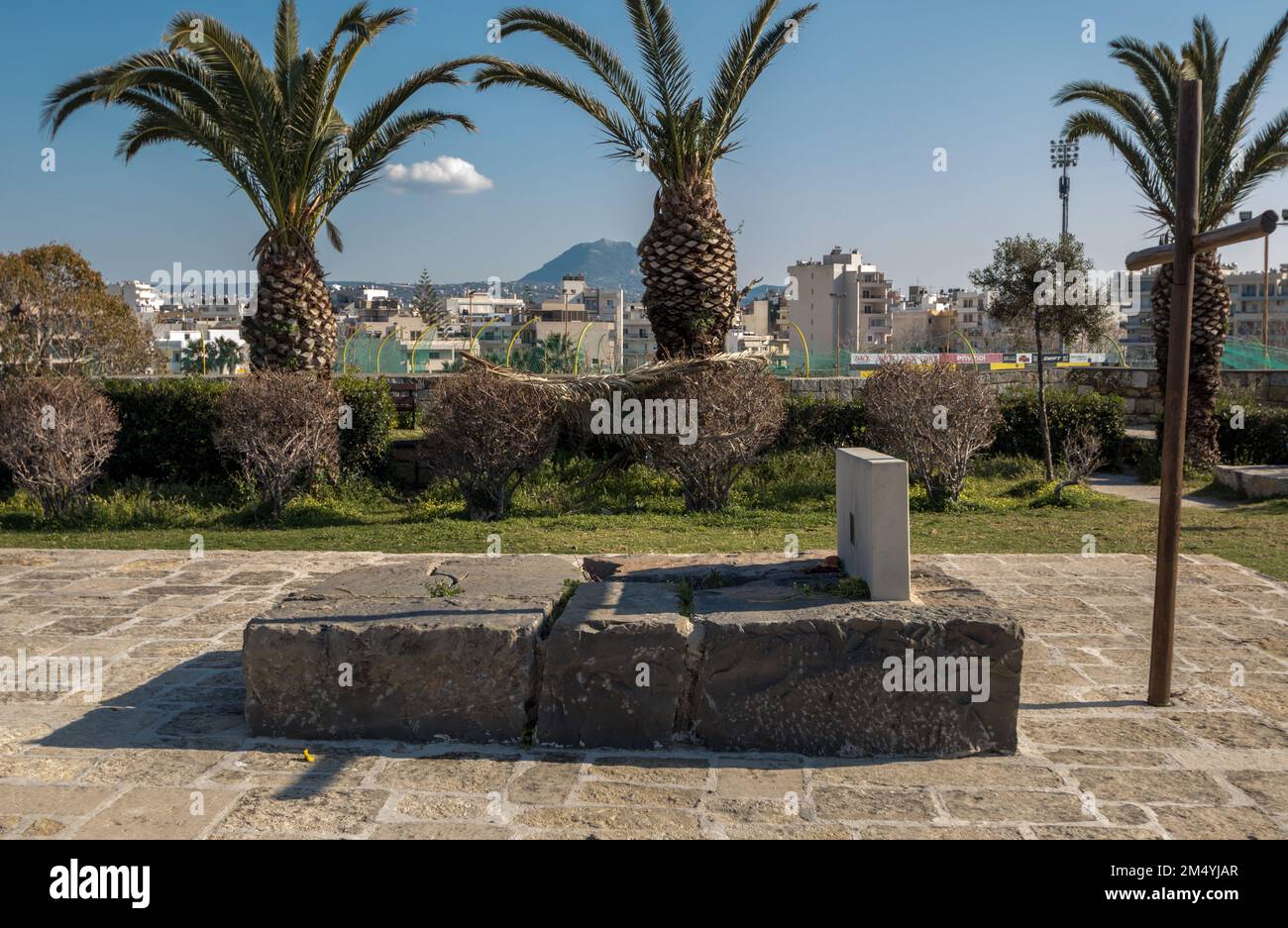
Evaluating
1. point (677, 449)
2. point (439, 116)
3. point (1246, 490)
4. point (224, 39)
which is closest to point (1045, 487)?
point (1246, 490)

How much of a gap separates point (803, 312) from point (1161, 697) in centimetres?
8772

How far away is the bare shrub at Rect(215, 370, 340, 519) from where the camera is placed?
Answer: 10.6m

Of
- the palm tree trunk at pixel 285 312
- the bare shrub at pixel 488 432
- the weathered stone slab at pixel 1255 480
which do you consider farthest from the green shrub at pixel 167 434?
the weathered stone slab at pixel 1255 480

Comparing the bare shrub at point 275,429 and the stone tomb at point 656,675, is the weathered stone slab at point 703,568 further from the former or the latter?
the bare shrub at point 275,429

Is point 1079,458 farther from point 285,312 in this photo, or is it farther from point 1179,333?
point 285,312

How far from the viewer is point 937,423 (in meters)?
11.3

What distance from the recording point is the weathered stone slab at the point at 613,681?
467 centimetres

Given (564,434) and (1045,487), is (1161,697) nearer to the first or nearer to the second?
(1045,487)

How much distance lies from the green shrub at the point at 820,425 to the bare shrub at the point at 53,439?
7.57 metres

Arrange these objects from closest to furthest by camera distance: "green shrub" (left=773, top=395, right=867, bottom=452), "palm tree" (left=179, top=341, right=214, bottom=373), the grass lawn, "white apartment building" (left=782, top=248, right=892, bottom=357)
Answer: the grass lawn
"green shrub" (left=773, top=395, right=867, bottom=452)
"palm tree" (left=179, top=341, right=214, bottom=373)
"white apartment building" (left=782, top=248, right=892, bottom=357)

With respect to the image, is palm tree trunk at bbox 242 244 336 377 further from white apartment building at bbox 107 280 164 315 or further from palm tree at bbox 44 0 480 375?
white apartment building at bbox 107 280 164 315

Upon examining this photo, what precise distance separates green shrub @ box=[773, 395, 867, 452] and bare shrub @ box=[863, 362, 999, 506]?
157 cm

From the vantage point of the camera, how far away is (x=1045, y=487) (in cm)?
1227

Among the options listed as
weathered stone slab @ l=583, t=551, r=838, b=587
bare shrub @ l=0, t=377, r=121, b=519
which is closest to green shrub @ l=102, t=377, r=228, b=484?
bare shrub @ l=0, t=377, r=121, b=519
